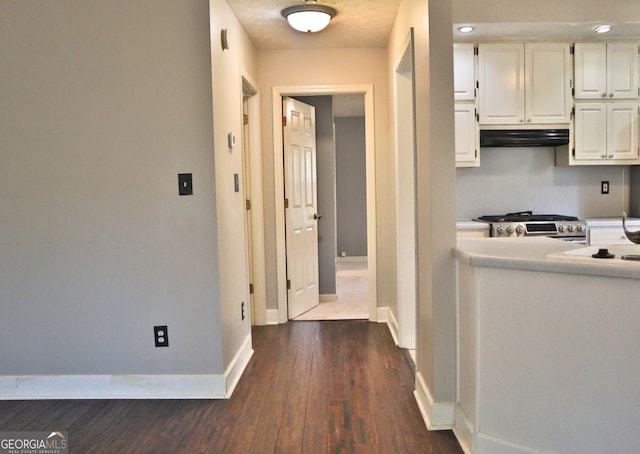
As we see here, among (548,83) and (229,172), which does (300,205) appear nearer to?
(229,172)

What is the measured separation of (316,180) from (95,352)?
294 cm

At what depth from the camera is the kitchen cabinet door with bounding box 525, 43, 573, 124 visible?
3.81 metres

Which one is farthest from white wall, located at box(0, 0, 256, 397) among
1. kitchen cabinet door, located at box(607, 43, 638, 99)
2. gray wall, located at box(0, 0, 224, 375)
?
kitchen cabinet door, located at box(607, 43, 638, 99)

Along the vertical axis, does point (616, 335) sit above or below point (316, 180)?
below

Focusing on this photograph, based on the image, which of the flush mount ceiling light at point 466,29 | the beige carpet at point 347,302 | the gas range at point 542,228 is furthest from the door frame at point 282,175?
the gas range at point 542,228

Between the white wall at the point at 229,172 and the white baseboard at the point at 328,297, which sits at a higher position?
the white wall at the point at 229,172

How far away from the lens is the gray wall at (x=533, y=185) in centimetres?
425

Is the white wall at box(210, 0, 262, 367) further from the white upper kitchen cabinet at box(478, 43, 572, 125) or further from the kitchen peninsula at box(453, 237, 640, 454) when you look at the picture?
the white upper kitchen cabinet at box(478, 43, 572, 125)

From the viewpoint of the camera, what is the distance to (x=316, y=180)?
5.11 m

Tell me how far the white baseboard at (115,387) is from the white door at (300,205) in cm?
171

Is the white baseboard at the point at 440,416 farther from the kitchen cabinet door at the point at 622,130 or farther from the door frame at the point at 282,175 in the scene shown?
the kitchen cabinet door at the point at 622,130

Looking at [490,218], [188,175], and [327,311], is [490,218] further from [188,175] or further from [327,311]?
[188,175]

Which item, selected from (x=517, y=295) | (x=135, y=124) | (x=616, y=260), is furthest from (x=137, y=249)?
(x=616, y=260)

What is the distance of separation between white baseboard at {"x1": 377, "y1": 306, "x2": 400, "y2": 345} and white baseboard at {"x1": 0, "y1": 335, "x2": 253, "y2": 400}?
56.8 inches
